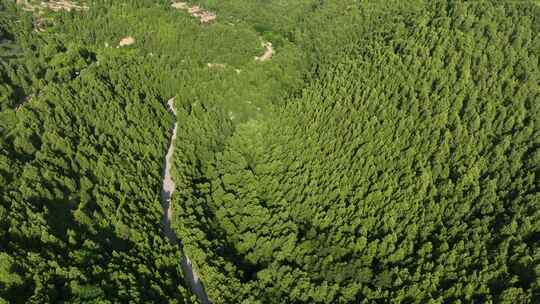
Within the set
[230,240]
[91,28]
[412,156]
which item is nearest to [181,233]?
[230,240]

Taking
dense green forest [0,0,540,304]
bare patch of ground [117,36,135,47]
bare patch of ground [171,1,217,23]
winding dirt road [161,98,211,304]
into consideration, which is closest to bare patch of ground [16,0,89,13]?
dense green forest [0,0,540,304]

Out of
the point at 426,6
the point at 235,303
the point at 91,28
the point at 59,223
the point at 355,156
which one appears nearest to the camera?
the point at 59,223

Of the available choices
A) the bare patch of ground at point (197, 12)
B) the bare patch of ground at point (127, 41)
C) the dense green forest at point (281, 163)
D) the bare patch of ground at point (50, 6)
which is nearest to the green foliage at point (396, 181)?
the dense green forest at point (281, 163)

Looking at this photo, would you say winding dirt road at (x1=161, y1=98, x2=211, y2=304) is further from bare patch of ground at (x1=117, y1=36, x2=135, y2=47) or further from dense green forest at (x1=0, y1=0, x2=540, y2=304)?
bare patch of ground at (x1=117, y1=36, x2=135, y2=47)

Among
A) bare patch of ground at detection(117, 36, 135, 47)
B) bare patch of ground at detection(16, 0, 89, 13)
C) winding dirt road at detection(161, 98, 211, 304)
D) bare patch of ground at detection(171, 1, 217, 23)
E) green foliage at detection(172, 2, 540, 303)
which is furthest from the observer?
bare patch of ground at detection(171, 1, 217, 23)

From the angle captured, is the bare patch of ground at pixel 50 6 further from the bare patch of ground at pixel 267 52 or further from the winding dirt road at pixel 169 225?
the winding dirt road at pixel 169 225

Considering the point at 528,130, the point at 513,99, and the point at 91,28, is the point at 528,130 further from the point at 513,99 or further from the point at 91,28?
the point at 91,28

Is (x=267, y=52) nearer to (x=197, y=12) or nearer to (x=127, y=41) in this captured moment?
(x=197, y=12)
